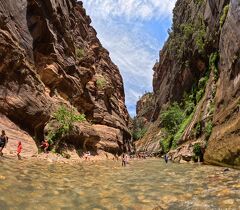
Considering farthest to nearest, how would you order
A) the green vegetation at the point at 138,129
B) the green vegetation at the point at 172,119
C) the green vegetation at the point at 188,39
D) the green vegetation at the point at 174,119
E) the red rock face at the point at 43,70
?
1. the green vegetation at the point at 138,129
2. the green vegetation at the point at 172,119
3. the green vegetation at the point at 188,39
4. the green vegetation at the point at 174,119
5. the red rock face at the point at 43,70

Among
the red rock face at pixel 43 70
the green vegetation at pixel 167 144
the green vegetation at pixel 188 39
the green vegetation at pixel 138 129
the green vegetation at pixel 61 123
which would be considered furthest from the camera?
the green vegetation at pixel 138 129

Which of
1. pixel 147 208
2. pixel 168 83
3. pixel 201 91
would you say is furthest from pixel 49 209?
pixel 168 83

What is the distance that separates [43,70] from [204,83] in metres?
28.2

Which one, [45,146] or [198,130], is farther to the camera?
[198,130]

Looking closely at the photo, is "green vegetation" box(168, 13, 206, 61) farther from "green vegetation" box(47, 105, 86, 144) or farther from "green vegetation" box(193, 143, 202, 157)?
"green vegetation" box(47, 105, 86, 144)

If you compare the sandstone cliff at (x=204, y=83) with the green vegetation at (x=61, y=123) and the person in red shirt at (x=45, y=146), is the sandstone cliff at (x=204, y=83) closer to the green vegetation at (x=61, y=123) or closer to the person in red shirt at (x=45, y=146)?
the green vegetation at (x=61, y=123)

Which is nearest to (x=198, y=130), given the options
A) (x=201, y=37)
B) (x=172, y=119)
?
(x=172, y=119)

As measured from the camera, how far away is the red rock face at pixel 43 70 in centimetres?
3034

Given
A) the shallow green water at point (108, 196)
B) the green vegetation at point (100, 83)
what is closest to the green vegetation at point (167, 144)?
the green vegetation at point (100, 83)

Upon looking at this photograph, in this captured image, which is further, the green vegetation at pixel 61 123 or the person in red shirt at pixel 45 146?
the green vegetation at pixel 61 123

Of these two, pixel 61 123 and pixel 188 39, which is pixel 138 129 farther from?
pixel 61 123

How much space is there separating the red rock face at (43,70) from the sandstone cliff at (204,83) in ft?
48.6

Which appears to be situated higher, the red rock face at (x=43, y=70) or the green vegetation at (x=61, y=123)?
the red rock face at (x=43, y=70)

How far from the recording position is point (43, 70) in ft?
134
